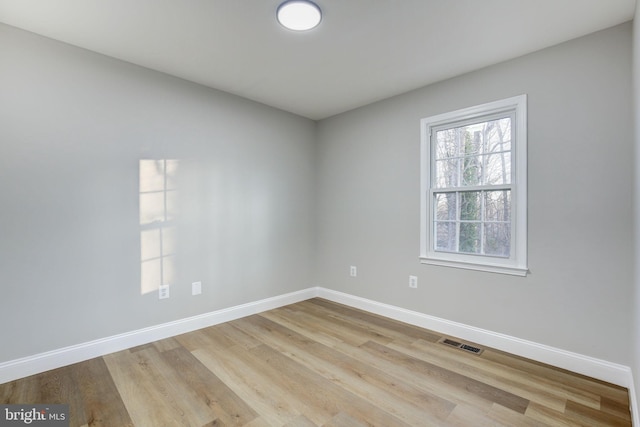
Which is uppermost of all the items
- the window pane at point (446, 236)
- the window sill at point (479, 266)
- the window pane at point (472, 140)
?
the window pane at point (472, 140)

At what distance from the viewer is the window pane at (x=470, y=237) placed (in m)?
2.82

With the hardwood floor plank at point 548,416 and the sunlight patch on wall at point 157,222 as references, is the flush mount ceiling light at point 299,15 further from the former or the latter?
the hardwood floor plank at point 548,416

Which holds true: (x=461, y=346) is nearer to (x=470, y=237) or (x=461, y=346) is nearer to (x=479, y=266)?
(x=479, y=266)

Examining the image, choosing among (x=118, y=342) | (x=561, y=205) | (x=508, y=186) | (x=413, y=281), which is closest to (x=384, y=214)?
(x=413, y=281)

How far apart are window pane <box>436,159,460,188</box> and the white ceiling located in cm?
81

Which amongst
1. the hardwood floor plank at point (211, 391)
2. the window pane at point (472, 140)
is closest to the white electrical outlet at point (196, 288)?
the hardwood floor plank at point (211, 391)

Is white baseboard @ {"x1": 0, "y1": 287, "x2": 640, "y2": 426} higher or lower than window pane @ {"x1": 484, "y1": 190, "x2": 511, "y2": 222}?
lower

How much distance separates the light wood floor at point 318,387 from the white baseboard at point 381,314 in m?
0.08

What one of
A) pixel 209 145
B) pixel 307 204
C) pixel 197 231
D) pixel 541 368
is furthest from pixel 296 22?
pixel 541 368

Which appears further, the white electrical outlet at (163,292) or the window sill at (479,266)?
the white electrical outlet at (163,292)

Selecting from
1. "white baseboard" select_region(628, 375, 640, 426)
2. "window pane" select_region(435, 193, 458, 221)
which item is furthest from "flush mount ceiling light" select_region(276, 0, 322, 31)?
"white baseboard" select_region(628, 375, 640, 426)

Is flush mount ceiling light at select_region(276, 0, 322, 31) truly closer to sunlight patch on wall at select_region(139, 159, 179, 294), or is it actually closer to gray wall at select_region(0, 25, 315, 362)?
gray wall at select_region(0, 25, 315, 362)

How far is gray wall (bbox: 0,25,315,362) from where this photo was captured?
86.1 inches

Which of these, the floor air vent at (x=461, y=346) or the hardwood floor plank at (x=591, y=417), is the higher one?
the floor air vent at (x=461, y=346)
